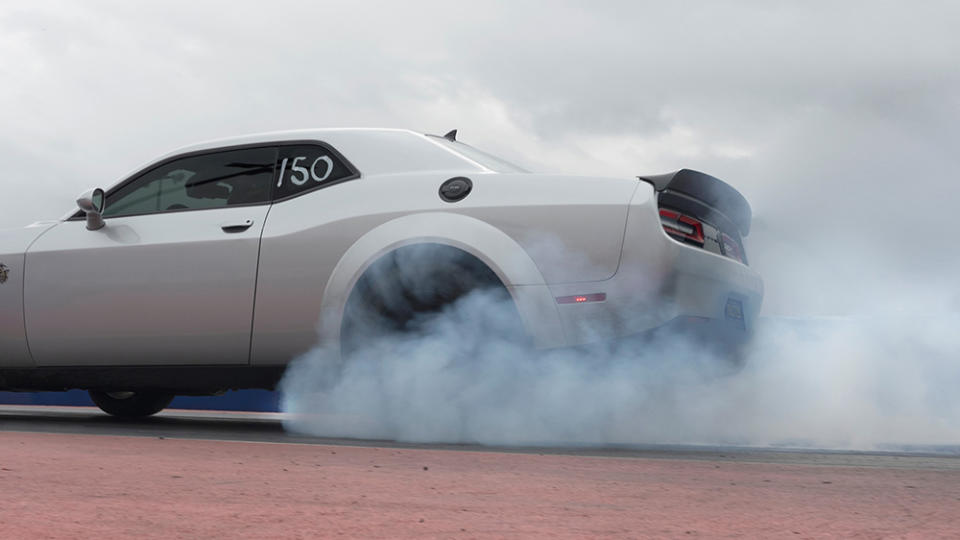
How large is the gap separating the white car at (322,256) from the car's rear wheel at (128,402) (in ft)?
3.27

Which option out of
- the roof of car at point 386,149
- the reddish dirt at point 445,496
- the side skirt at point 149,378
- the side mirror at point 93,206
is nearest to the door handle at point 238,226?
the roof of car at point 386,149

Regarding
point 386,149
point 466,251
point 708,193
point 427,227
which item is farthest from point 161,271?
point 708,193

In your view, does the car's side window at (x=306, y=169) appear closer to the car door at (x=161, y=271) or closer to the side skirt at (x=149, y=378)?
the car door at (x=161, y=271)

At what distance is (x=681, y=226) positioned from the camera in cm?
435

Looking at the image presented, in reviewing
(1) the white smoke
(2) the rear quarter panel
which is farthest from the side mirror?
(1) the white smoke

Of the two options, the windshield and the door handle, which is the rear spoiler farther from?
the door handle

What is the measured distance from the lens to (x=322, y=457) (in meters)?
3.69

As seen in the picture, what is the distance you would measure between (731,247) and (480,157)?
1.25 metres

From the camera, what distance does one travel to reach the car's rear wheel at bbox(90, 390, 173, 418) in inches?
258

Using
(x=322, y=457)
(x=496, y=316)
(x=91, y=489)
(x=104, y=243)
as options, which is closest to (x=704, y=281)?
(x=496, y=316)

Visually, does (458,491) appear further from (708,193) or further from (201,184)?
(201,184)

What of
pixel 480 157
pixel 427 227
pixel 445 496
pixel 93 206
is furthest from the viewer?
pixel 93 206

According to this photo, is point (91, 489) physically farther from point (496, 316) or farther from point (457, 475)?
point (496, 316)

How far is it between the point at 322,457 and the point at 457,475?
2.26 feet
